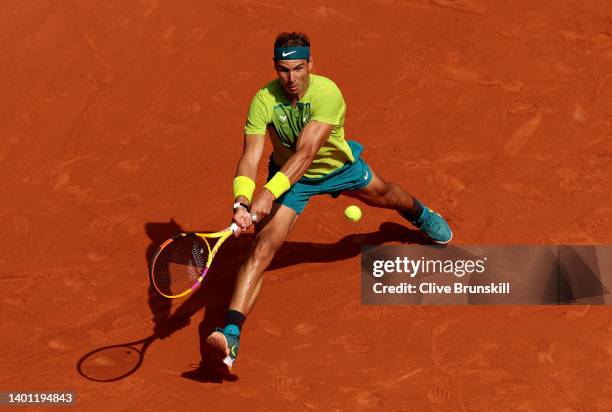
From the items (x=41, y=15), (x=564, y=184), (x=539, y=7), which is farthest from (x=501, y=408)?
(x=41, y=15)

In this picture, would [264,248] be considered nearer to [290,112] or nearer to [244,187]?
[244,187]

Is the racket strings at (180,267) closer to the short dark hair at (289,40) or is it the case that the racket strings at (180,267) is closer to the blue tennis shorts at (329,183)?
the blue tennis shorts at (329,183)

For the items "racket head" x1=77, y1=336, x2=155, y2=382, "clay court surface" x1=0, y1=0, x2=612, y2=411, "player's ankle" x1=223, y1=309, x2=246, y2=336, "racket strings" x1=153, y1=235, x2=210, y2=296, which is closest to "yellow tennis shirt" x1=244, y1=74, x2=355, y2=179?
"racket strings" x1=153, y1=235, x2=210, y2=296

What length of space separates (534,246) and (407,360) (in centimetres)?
172

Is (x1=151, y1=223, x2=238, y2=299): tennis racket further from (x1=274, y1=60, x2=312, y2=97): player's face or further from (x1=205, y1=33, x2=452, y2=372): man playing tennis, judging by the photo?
(x1=274, y1=60, x2=312, y2=97): player's face

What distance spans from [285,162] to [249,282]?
930mm

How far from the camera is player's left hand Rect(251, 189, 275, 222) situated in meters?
7.46

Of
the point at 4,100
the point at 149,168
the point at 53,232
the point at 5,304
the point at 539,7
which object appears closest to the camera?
the point at 5,304

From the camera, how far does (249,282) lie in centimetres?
784

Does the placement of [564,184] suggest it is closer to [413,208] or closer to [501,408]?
[413,208]

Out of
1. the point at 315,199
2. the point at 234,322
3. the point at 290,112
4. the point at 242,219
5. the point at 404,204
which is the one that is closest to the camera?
the point at 242,219

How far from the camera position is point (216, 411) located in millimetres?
7719

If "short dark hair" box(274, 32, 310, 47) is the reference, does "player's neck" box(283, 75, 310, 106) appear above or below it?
below

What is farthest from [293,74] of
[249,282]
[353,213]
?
[353,213]
